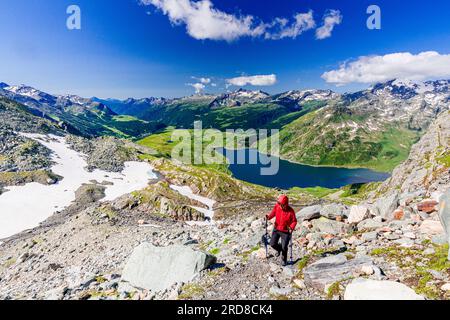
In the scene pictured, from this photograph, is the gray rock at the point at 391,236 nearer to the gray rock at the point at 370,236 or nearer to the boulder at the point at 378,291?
the gray rock at the point at 370,236

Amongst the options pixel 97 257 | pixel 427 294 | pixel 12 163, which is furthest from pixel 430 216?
pixel 12 163

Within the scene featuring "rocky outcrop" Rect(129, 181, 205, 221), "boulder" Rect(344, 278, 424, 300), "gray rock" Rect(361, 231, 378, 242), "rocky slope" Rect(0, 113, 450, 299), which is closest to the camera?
"boulder" Rect(344, 278, 424, 300)

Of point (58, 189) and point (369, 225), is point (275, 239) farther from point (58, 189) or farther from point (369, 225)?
point (58, 189)

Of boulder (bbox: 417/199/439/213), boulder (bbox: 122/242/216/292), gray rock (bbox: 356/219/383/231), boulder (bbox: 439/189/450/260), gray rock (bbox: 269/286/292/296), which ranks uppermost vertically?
boulder (bbox: 439/189/450/260)

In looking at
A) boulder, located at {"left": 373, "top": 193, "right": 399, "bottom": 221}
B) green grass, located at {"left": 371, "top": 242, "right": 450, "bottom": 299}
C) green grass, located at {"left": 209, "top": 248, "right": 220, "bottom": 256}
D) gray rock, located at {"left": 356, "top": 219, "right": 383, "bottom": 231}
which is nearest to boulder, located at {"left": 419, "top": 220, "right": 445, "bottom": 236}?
green grass, located at {"left": 371, "top": 242, "right": 450, "bottom": 299}

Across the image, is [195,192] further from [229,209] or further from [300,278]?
[300,278]

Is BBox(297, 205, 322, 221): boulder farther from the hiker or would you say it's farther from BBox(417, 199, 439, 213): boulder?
the hiker
